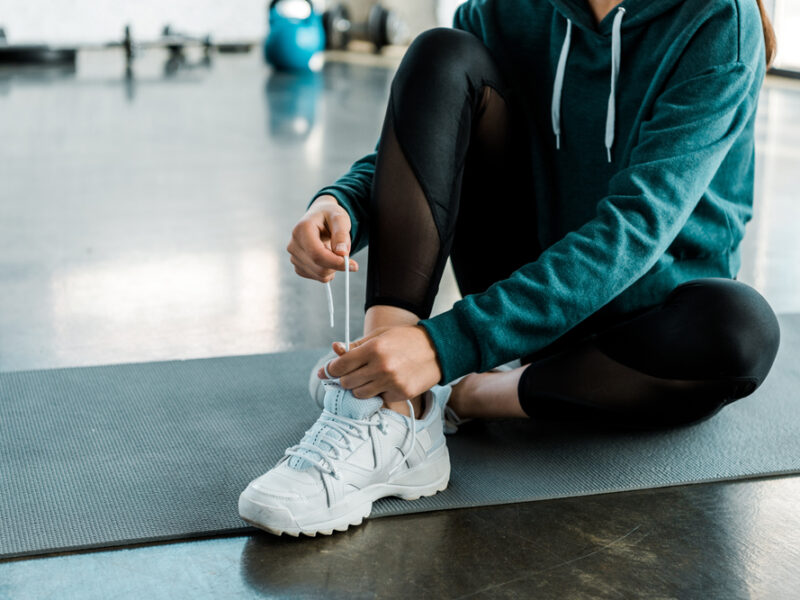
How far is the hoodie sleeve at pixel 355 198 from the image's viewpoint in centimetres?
112

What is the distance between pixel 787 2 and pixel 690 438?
5.03 meters

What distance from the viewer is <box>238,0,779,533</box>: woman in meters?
0.97

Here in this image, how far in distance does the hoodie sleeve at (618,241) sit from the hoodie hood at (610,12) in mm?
95

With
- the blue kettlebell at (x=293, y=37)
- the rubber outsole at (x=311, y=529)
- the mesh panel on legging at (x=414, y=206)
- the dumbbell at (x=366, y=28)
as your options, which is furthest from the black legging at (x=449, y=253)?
the dumbbell at (x=366, y=28)

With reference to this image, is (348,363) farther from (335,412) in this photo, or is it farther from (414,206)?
(414,206)

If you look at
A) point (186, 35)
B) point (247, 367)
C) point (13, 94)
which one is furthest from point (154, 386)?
point (186, 35)

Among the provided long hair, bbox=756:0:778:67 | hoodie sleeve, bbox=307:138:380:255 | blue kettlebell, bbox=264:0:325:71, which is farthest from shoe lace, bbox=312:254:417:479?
blue kettlebell, bbox=264:0:325:71

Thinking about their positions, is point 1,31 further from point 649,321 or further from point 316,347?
point 649,321

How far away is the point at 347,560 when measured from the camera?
0.94 meters

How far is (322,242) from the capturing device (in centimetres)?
106

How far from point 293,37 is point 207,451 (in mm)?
4627

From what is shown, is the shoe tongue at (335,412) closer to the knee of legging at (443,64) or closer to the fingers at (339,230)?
the fingers at (339,230)

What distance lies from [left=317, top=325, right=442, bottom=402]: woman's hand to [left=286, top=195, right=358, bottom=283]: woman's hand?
0.12 m

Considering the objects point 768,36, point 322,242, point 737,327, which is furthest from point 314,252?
point 768,36
